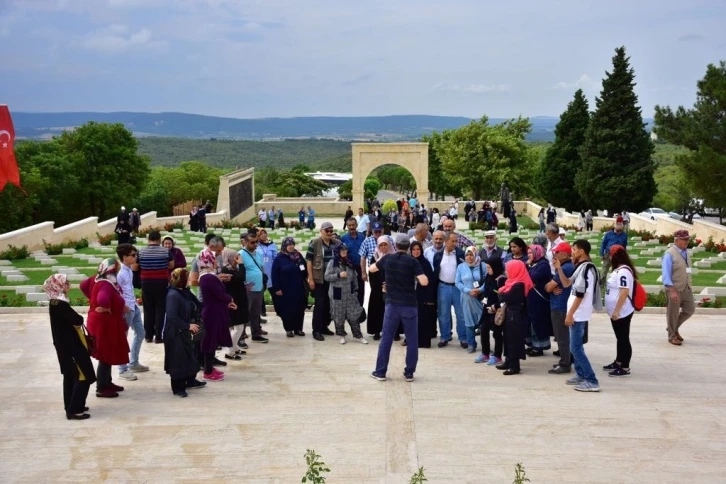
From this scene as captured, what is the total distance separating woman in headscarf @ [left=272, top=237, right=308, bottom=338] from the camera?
37.7 ft

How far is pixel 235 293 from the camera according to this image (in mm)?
10367

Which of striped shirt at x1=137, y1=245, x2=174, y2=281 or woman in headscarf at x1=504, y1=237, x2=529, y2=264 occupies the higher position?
woman in headscarf at x1=504, y1=237, x2=529, y2=264

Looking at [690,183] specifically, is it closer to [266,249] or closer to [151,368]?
[266,249]

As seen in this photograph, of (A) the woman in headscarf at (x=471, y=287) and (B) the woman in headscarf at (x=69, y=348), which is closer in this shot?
(B) the woman in headscarf at (x=69, y=348)

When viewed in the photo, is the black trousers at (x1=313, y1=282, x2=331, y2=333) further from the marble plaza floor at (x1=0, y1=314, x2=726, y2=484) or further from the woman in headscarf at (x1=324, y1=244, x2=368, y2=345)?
the marble plaza floor at (x1=0, y1=314, x2=726, y2=484)

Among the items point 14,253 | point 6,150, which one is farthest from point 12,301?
point 14,253

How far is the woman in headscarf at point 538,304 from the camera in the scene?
10.1 m

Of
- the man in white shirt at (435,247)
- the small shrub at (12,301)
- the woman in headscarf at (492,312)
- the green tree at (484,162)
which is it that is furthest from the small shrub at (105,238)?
the green tree at (484,162)

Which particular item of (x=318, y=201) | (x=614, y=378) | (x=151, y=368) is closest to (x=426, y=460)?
(x=614, y=378)

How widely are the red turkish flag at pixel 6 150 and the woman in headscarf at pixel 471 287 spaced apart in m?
5.84

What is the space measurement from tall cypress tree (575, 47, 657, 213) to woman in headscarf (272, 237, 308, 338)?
29.5 metres

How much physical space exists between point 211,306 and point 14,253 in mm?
12790

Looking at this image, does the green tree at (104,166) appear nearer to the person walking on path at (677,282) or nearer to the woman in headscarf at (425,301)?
the woman in headscarf at (425,301)

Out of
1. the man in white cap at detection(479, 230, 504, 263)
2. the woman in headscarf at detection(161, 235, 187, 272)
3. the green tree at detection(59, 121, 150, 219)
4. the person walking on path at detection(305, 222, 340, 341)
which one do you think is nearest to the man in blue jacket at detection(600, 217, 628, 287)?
the man in white cap at detection(479, 230, 504, 263)
